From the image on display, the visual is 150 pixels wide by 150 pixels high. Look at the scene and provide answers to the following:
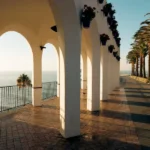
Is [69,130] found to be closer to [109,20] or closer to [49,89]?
[49,89]

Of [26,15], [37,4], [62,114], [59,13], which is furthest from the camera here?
[26,15]

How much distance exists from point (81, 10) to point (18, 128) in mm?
4409

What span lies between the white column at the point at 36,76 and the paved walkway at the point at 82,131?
1.13 meters

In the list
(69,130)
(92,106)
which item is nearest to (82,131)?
(69,130)

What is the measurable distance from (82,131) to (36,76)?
478 centimetres

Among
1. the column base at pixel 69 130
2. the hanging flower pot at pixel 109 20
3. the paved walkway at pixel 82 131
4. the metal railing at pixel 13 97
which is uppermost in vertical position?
the hanging flower pot at pixel 109 20

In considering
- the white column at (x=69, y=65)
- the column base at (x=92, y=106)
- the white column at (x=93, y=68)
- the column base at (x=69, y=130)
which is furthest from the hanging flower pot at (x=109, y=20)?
the column base at (x=69, y=130)

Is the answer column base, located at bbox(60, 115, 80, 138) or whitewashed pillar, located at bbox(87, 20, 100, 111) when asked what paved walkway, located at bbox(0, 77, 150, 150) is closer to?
column base, located at bbox(60, 115, 80, 138)

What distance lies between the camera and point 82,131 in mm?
6207

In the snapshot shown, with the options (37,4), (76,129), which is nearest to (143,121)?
(76,129)

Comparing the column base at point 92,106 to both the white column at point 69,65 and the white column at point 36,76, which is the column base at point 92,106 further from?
the white column at point 69,65

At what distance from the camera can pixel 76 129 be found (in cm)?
591

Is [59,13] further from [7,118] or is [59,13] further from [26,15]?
[7,118]

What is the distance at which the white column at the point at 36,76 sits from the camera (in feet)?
32.4
